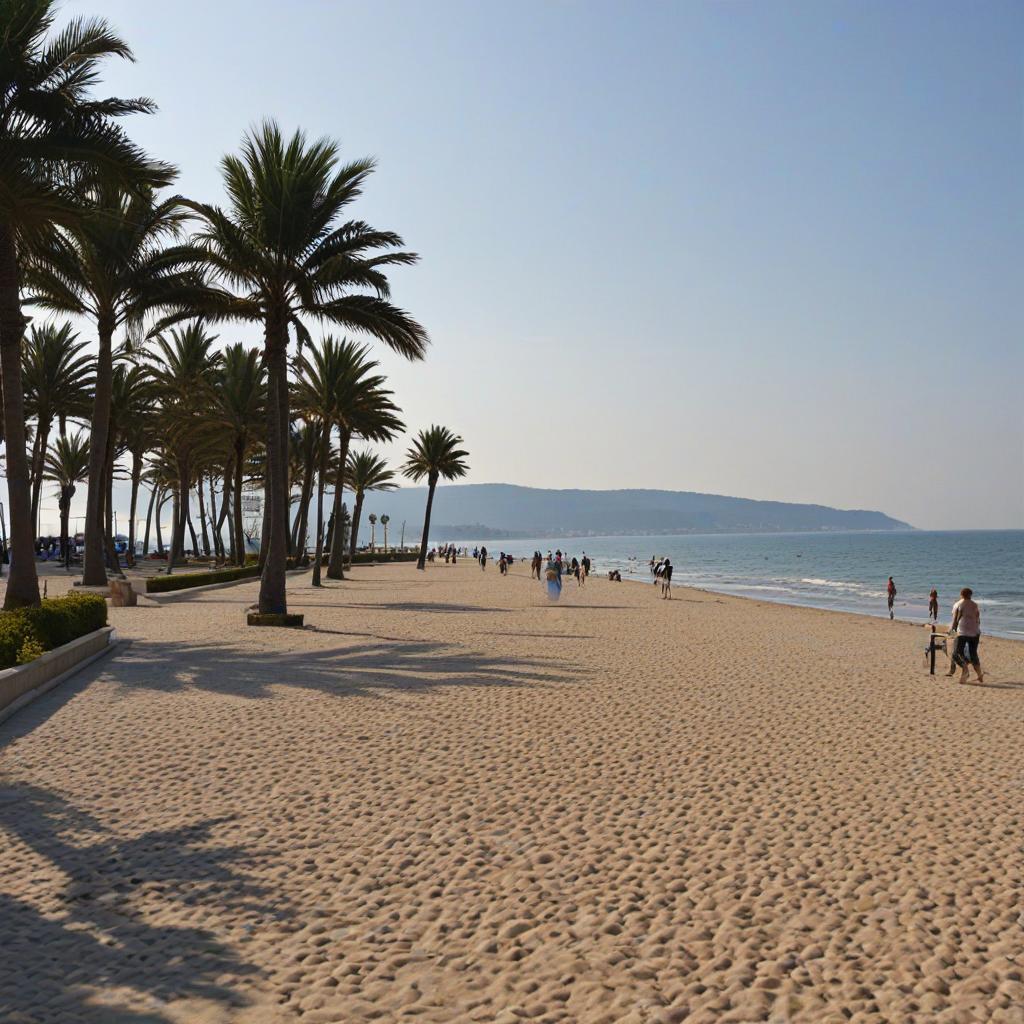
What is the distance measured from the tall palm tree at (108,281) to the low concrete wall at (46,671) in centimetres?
997

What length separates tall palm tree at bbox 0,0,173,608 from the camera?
15.1 meters

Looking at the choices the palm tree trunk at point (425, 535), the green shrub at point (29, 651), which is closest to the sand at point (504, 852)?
the green shrub at point (29, 651)

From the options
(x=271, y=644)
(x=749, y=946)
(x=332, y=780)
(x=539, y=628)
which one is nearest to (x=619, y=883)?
(x=749, y=946)

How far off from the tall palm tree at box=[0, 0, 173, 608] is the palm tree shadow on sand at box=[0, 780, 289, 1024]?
35.7 feet

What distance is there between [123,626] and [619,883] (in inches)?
684

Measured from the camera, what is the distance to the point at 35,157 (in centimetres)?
1534

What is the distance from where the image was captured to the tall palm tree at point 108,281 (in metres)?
23.1

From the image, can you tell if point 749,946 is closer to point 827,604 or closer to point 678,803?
point 678,803

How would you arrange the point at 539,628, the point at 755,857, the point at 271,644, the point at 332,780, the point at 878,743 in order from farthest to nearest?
1. the point at 539,628
2. the point at 271,644
3. the point at 878,743
4. the point at 332,780
5. the point at 755,857

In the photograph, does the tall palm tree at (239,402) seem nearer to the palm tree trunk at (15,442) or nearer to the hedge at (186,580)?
the hedge at (186,580)

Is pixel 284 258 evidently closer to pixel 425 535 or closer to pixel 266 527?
pixel 266 527

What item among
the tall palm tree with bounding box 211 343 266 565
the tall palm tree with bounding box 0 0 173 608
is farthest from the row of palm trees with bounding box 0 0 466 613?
the tall palm tree with bounding box 211 343 266 565

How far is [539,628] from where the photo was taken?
22438 mm

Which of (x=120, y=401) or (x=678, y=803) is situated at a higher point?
(x=120, y=401)
